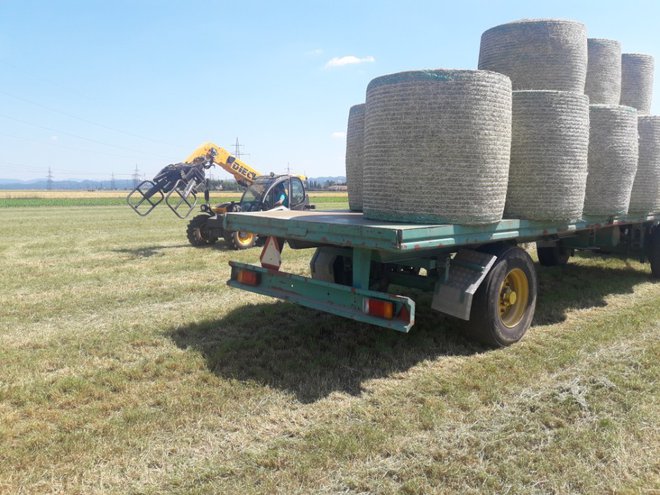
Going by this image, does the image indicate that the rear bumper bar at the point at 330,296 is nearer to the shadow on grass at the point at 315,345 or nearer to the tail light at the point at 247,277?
the tail light at the point at 247,277

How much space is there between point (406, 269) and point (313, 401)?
2.16 m

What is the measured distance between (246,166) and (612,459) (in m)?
12.9

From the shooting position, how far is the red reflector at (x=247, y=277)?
4496 mm

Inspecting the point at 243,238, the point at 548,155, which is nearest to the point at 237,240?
the point at 243,238

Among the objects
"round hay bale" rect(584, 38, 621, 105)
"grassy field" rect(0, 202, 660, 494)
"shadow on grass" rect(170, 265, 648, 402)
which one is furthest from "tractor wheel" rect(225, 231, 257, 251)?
"round hay bale" rect(584, 38, 621, 105)

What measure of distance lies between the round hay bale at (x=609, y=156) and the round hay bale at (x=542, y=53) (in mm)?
465

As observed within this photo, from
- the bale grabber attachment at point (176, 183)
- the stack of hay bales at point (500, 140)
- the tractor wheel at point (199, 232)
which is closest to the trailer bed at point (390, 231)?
the stack of hay bales at point (500, 140)

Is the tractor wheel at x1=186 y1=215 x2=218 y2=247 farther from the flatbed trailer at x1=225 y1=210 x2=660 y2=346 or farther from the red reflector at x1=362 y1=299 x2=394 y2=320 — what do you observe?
the red reflector at x1=362 y1=299 x2=394 y2=320

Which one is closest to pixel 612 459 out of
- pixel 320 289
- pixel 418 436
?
pixel 418 436

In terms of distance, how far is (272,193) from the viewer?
11141mm

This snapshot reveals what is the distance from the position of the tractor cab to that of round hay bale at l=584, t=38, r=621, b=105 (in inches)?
263

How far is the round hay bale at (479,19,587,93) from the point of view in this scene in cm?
493

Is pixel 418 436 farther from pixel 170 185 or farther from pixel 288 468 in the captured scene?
pixel 170 185

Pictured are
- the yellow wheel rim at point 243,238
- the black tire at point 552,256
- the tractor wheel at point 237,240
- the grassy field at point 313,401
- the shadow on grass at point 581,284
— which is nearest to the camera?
the grassy field at point 313,401
